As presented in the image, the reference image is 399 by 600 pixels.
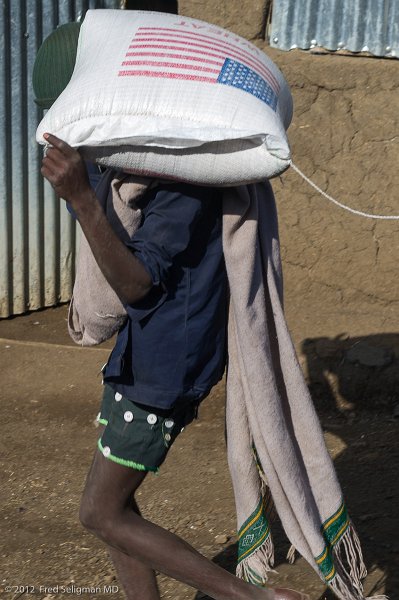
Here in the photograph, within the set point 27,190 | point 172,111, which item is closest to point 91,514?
point 172,111

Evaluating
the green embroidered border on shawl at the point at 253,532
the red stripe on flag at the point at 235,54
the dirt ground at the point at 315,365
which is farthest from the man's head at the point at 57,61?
the dirt ground at the point at 315,365

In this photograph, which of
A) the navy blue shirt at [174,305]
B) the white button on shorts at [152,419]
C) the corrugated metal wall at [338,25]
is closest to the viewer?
the navy blue shirt at [174,305]

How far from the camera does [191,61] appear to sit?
99.5 inches

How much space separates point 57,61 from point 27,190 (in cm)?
290

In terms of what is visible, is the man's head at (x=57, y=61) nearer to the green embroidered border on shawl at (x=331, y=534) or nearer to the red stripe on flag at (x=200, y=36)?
the red stripe on flag at (x=200, y=36)

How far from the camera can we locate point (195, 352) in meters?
2.69

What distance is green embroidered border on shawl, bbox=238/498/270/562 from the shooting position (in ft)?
9.74

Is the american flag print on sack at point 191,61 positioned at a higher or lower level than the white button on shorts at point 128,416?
higher

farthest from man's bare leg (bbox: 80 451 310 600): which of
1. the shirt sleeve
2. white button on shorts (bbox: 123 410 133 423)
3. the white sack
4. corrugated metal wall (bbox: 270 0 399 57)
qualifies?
corrugated metal wall (bbox: 270 0 399 57)

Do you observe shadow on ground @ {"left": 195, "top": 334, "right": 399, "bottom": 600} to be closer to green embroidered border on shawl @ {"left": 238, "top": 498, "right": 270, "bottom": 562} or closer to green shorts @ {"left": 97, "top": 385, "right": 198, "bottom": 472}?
green embroidered border on shawl @ {"left": 238, "top": 498, "right": 270, "bottom": 562}

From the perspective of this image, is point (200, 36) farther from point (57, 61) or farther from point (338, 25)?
point (338, 25)

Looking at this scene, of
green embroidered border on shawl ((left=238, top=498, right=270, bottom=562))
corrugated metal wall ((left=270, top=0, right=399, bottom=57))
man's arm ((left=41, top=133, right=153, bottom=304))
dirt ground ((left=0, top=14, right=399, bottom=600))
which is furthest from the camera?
corrugated metal wall ((left=270, top=0, right=399, bottom=57))

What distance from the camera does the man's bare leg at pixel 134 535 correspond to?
8.90ft

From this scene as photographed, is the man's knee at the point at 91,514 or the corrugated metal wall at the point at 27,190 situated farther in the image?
the corrugated metal wall at the point at 27,190
